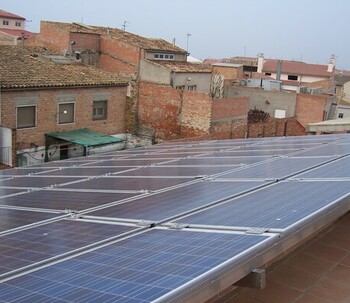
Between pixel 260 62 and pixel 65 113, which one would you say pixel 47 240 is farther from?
pixel 260 62

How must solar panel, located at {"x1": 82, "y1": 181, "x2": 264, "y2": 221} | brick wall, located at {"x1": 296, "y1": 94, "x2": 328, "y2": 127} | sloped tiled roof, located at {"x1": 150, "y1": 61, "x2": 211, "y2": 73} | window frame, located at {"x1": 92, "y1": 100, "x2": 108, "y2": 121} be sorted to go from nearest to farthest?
solar panel, located at {"x1": 82, "y1": 181, "x2": 264, "y2": 221} < window frame, located at {"x1": 92, "y1": 100, "x2": 108, "y2": 121} < sloped tiled roof, located at {"x1": 150, "y1": 61, "x2": 211, "y2": 73} < brick wall, located at {"x1": 296, "y1": 94, "x2": 328, "y2": 127}

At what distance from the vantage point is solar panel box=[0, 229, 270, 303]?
273cm

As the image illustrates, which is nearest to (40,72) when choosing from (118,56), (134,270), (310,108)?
(118,56)

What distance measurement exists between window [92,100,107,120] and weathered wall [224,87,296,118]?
1658cm

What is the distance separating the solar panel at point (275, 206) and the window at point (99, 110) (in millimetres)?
25600

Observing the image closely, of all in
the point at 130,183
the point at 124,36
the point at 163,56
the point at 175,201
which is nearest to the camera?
the point at 175,201

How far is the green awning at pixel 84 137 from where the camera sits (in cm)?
2631

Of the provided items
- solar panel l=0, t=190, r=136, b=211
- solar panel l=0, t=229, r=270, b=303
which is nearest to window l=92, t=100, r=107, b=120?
solar panel l=0, t=190, r=136, b=211

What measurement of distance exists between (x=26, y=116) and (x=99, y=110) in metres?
5.77

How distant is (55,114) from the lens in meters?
27.4

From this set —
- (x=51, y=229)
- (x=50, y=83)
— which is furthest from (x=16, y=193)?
(x=50, y=83)

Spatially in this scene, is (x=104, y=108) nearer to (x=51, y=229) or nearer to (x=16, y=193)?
(x=16, y=193)

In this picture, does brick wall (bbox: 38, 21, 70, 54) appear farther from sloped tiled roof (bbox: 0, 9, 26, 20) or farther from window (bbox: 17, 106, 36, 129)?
sloped tiled roof (bbox: 0, 9, 26, 20)

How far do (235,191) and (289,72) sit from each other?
77.3 meters
